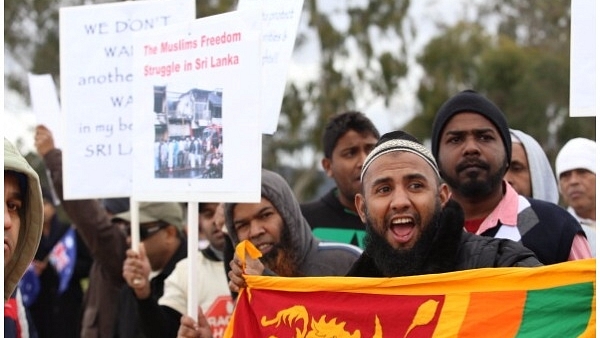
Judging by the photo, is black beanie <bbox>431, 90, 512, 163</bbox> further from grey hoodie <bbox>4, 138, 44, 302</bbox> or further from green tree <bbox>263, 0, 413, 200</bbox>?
green tree <bbox>263, 0, 413, 200</bbox>

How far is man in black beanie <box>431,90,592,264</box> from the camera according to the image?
4387mm

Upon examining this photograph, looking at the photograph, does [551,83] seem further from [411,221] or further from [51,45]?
[411,221]

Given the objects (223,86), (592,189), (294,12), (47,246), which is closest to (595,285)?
(223,86)

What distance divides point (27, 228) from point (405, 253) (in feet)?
4.20

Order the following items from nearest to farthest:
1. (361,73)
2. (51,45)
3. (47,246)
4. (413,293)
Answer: (413,293) → (47,246) → (51,45) → (361,73)

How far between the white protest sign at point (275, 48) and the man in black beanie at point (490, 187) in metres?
0.78

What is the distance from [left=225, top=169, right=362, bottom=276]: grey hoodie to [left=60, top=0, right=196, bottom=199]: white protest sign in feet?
3.55

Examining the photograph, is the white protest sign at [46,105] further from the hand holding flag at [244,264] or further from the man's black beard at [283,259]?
the hand holding flag at [244,264]

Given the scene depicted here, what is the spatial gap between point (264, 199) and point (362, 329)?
1177 mm

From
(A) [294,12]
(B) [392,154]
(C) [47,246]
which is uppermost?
(A) [294,12]

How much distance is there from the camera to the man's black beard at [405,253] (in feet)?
12.6

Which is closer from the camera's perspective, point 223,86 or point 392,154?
point 392,154

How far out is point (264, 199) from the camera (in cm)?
494

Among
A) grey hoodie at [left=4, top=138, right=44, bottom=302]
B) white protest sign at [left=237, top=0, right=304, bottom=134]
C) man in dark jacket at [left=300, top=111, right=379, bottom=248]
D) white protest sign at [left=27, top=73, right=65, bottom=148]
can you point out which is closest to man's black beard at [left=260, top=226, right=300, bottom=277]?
white protest sign at [left=237, top=0, right=304, bottom=134]
